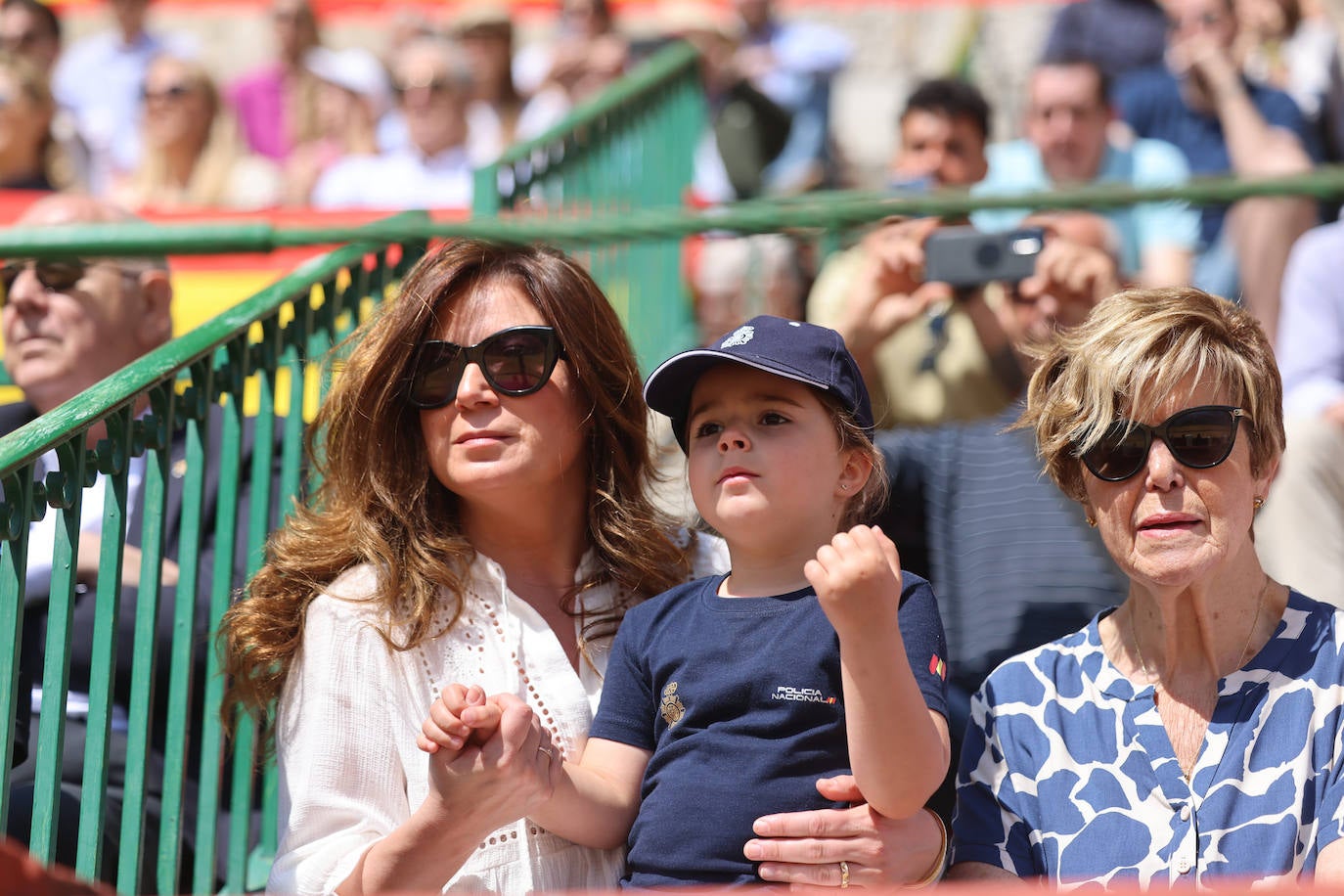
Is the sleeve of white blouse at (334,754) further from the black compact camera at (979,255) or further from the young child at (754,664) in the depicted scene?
the black compact camera at (979,255)

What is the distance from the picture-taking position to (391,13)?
36.1 feet

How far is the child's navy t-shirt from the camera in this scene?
7.55 feet

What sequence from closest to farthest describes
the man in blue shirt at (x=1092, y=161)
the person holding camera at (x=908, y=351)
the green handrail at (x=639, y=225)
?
the green handrail at (x=639, y=225) < the person holding camera at (x=908, y=351) < the man in blue shirt at (x=1092, y=161)

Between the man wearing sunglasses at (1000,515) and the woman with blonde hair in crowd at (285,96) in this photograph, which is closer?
the man wearing sunglasses at (1000,515)

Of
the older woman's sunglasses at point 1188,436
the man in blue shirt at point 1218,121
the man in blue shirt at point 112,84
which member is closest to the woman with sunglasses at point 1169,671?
the older woman's sunglasses at point 1188,436

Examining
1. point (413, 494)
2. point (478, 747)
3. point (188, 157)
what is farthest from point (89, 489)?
point (188, 157)

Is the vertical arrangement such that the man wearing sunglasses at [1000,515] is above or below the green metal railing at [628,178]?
below

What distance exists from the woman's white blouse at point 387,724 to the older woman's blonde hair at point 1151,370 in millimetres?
878

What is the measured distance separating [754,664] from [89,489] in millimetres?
1753

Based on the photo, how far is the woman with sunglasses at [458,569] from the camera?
2.46m

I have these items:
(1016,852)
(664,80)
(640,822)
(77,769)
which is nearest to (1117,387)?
(1016,852)

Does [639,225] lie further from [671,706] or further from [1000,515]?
[671,706]

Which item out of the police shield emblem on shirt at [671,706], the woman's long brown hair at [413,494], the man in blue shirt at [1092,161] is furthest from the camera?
the man in blue shirt at [1092,161]

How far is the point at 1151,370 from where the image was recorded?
2342mm
